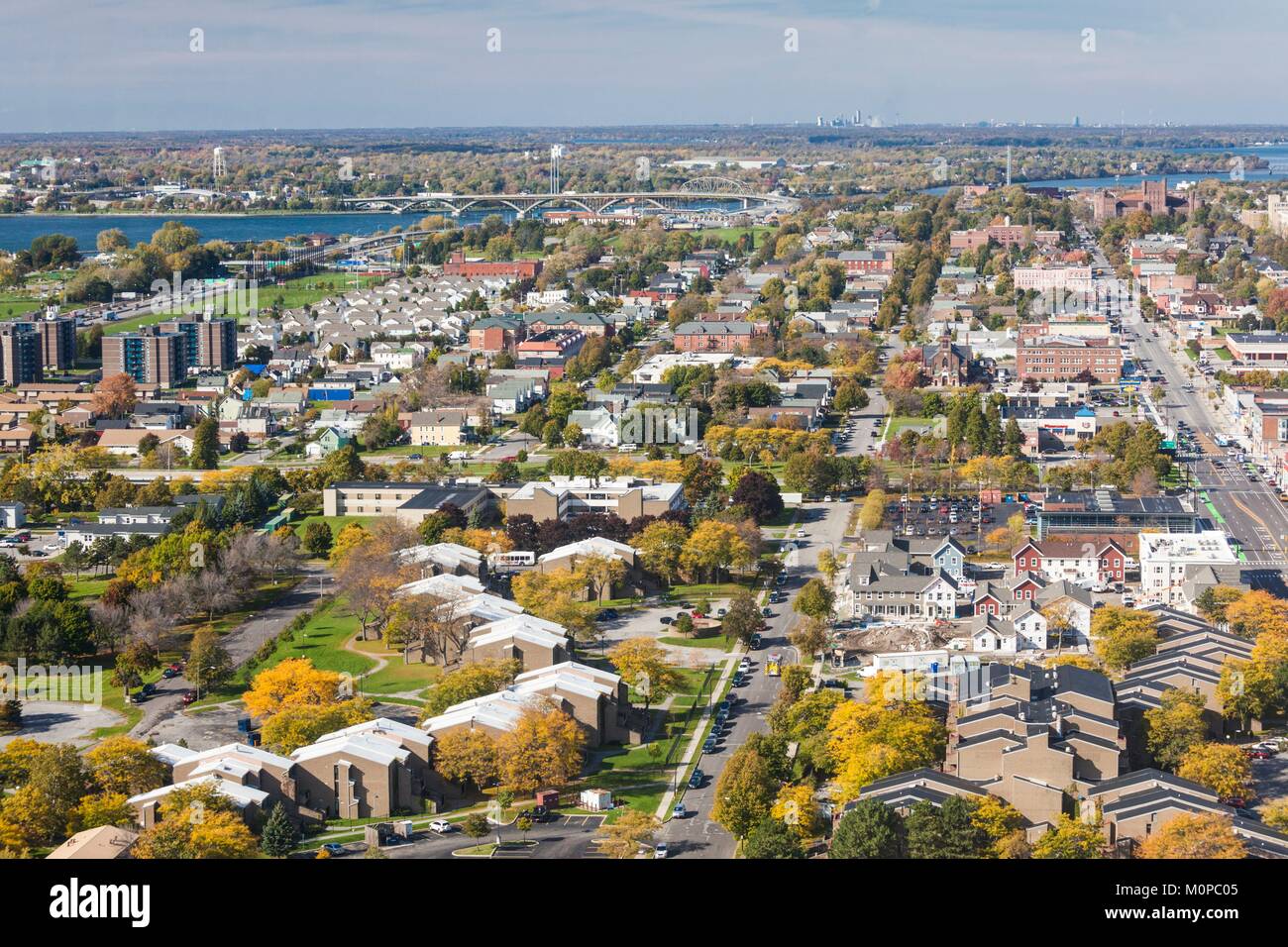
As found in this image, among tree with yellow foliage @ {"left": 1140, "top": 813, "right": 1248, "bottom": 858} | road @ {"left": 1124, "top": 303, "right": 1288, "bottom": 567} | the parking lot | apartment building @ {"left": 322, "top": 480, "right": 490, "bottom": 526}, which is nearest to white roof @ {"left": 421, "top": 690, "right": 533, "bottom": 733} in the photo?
tree with yellow foliage @ {"left": 1140, "top": 813, "right": 1248, "bottom": 858}

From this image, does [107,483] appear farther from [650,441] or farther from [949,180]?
[949,180]

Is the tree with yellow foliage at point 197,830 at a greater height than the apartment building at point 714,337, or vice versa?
the apartment building at point 714,337

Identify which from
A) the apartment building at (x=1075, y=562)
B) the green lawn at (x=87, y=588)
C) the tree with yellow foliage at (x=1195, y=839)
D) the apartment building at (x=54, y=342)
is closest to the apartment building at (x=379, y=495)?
the green lawn at (x=87, y=588)

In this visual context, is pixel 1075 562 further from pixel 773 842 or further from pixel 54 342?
pixel 54 342

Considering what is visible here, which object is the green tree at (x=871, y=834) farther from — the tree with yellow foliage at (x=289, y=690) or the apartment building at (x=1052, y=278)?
the apartment building at (x=1052, y=278)

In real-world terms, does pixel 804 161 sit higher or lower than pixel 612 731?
higher
